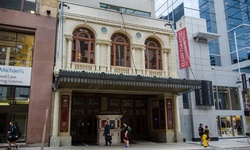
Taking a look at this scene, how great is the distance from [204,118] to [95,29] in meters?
13.7

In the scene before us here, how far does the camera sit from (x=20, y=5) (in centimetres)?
1723

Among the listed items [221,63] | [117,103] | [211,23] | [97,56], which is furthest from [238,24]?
[97,56]

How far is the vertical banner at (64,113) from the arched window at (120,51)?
5.02 metres

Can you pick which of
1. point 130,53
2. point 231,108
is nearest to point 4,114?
point 130,53

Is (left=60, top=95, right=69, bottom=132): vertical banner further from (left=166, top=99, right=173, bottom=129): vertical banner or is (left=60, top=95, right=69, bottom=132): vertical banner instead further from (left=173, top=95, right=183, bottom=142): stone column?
(left=173, top=95, right=183, bottom=142): stone column

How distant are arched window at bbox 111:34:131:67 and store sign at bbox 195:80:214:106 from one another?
317 inches

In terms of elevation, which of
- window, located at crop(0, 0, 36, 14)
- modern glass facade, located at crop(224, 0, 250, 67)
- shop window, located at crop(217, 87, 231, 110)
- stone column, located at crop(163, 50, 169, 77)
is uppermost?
modern glass facade, located at crop(224, 0, 250, 67)

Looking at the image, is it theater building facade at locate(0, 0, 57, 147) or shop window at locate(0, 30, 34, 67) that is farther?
shop window at locate(0, 30, 34, 67)

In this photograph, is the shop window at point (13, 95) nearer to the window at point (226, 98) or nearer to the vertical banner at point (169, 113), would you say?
the vertical banner at point (169, 113)

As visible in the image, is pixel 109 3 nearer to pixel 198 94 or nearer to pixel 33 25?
pixel 33 25

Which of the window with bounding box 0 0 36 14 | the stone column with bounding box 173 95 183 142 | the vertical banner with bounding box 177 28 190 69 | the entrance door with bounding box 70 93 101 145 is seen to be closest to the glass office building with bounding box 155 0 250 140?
the vertical banner with bounding box 177 28 190 69

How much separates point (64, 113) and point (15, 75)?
14.8 feet

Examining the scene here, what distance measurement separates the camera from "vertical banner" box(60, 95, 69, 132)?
16.0 meters

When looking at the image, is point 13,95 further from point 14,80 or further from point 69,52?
point 69,52
